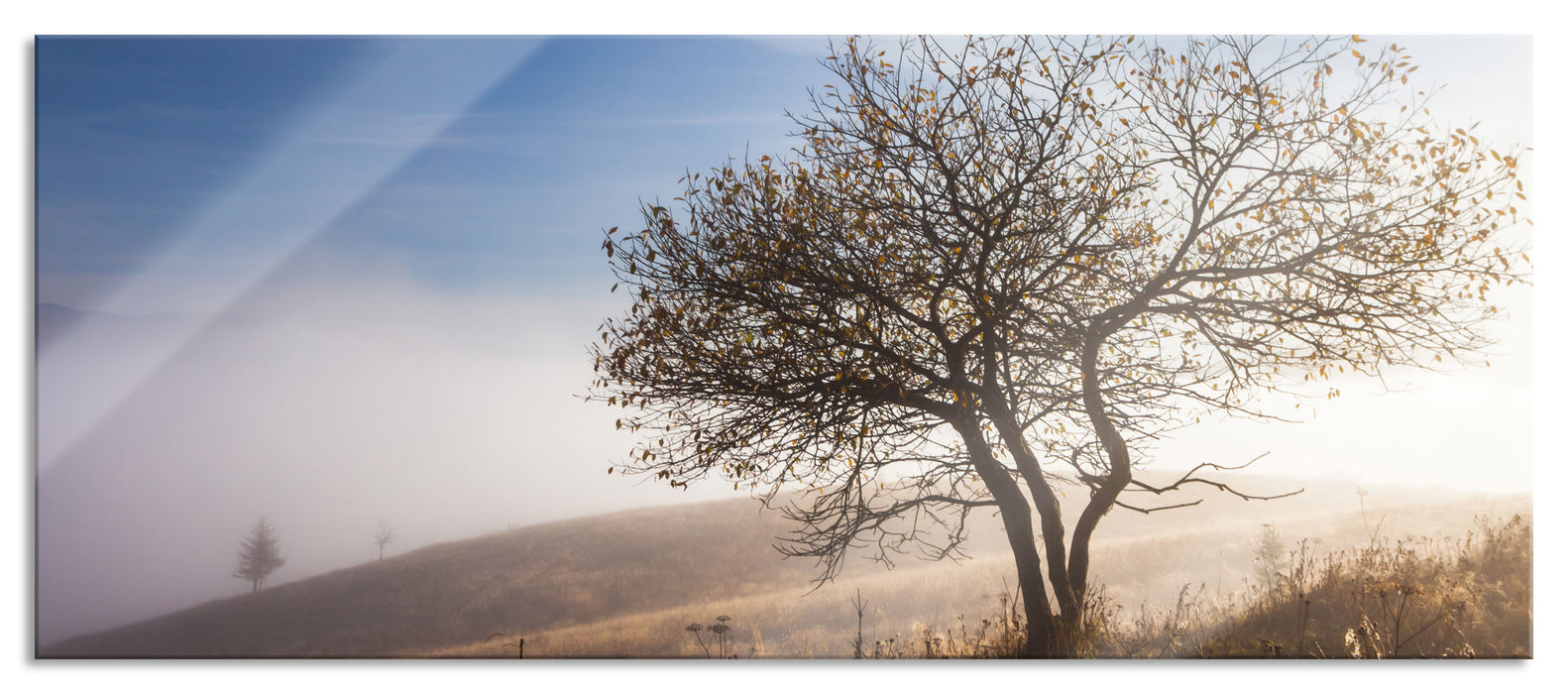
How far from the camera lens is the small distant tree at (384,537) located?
28.7ft

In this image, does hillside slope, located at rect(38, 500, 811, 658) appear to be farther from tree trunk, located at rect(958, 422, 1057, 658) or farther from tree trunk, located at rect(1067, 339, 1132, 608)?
tree trunk, located at rect(1067, 339, 1132, 608)

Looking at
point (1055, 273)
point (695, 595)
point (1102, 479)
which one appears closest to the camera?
point (1055, 273)

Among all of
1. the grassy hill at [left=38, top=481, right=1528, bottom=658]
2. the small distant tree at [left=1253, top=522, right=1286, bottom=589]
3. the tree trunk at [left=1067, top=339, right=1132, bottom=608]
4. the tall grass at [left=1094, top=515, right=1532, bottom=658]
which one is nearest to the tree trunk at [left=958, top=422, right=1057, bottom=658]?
the grassy hill at [left=38, top=481, right=1528, bottom=658]

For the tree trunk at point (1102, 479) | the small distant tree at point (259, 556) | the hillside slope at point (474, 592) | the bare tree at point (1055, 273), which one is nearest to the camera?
the bare tree at point (1055, 273)

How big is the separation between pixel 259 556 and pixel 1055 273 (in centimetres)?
575

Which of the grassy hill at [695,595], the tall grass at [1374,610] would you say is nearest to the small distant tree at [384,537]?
the grassy hill at [695,595]

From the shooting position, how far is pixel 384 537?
8.77 meters

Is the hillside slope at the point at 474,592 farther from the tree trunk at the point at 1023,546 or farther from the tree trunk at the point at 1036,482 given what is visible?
the tree trunk at the point at 1036,482

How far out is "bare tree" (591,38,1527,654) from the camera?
27.6 ft

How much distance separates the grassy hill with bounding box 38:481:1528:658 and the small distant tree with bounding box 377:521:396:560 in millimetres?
75

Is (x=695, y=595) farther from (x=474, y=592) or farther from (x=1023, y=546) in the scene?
(x=1023, y=546)

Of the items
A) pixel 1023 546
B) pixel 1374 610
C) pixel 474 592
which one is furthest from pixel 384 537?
pixel 1374 610

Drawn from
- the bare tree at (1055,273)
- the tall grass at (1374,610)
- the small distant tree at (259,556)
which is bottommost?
the tall grass at (1374,610)

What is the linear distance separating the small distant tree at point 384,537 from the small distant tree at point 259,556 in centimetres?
66
